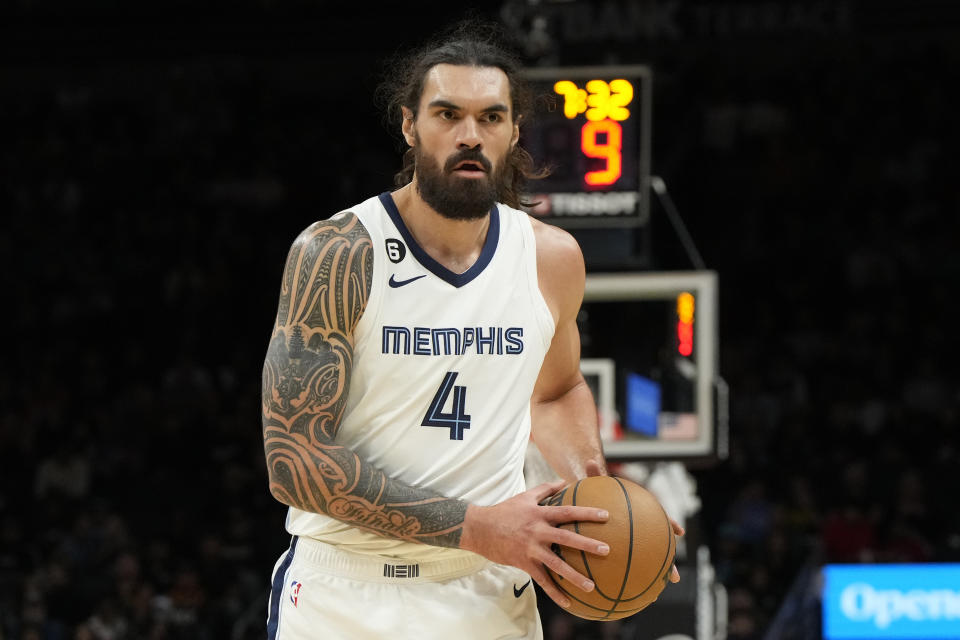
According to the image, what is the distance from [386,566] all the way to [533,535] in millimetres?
511

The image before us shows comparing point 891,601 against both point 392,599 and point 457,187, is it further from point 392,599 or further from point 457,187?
point 457,187

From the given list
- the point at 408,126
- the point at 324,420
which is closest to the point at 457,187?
the point at 408,126

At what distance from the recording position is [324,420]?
10.0ft

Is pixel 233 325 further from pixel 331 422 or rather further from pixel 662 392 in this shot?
pixel 331 422

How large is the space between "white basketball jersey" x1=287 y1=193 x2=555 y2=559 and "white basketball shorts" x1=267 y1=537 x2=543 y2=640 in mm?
46

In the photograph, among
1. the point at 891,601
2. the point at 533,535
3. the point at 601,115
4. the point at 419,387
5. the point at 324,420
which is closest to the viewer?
the point at 533,535

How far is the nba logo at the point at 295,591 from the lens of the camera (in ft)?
10.7

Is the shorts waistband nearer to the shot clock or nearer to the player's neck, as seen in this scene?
the player's neck

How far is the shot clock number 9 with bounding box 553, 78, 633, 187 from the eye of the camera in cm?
763

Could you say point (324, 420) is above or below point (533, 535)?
above

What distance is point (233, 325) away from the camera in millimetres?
14656

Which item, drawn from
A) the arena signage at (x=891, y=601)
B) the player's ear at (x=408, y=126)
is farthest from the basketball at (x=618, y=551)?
the arena signage at (x=891, y=601)

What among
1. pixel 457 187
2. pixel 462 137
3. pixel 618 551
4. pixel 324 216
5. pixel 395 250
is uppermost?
pixel 324 216

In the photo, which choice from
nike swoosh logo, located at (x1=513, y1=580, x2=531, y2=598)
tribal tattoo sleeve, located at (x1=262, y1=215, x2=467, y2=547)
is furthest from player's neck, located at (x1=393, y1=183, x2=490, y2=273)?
nike swoosh logo, located at (x1=513, y1=580, x2=531, y2=598)
